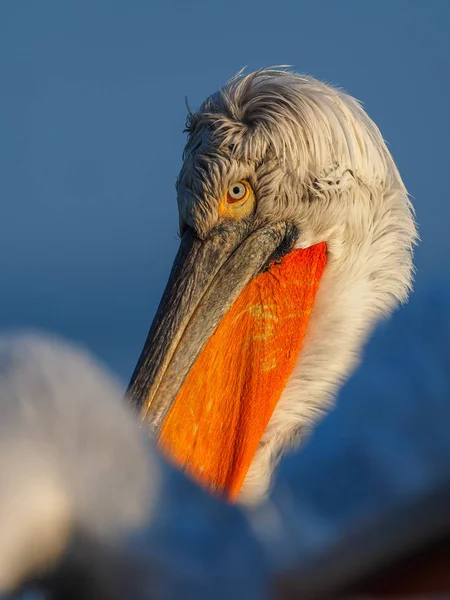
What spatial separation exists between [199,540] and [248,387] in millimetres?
4343

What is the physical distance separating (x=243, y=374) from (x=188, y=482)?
14.2 feet

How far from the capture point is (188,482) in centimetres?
101

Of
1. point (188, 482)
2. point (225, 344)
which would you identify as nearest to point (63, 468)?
point (188, 482)

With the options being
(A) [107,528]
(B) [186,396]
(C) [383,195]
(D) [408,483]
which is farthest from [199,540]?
(C) [383,195]

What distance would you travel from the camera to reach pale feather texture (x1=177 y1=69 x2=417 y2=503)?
5.19m

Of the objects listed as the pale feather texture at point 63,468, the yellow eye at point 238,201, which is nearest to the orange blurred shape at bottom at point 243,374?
the yellow eye at point 238,201

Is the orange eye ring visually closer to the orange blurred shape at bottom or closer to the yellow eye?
the yellow eye

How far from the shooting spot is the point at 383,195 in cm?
533

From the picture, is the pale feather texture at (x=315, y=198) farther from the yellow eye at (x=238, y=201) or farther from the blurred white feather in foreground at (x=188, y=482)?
the blurred white feather in foreground at (x=188, y=482)

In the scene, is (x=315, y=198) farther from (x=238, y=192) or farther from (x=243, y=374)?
(x=243, y=374)

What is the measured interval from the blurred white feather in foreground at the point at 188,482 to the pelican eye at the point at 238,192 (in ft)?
14.1

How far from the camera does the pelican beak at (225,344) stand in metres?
5.02

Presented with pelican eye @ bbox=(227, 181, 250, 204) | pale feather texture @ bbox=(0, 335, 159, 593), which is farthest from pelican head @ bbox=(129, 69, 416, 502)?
pale feather texture @ bbox=(0, 335, 159, 593)

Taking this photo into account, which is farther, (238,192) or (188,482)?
(238,192)
